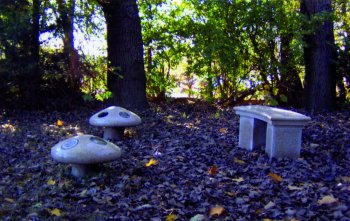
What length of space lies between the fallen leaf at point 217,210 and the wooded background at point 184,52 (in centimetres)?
577

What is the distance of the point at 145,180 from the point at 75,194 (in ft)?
2.62

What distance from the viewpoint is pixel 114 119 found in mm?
6742

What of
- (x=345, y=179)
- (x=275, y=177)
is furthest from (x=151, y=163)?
(x=345, y=179)

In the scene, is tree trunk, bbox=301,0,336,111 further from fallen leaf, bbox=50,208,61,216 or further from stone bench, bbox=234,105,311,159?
fallen leaf, bbox=50,208,61,216

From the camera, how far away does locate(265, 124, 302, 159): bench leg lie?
18.4 feet

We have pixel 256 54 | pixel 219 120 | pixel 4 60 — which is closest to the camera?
pixel 219 120

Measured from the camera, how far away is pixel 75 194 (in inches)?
178

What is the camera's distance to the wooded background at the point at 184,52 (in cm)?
941

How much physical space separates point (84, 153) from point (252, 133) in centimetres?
249

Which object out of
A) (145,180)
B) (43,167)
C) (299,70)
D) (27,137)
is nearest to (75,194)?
(145,180)

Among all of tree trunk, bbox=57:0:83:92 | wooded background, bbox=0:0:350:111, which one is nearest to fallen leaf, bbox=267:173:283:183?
wooded background, bbox=0:0:350:111

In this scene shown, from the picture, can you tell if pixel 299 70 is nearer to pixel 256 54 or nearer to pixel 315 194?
pixel 256 54

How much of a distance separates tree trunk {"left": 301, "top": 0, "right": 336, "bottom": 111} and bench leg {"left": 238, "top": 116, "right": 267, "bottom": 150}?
3.88m

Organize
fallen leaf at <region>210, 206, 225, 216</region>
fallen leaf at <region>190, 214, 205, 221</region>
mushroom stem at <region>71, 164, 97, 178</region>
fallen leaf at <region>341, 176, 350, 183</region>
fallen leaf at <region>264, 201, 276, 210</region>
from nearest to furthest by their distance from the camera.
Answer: fallen leaf at <region>190, 214, 205, 221</region>
fallen leaf at <region>210, 206, 225, 216</region>
fallen leaf at <region>264, 201, 276, 210</region>
fallen leaf at <region>341, 176, 350, 183</region>
mushroom stem at <region>71, 164, 97, 178</region>
